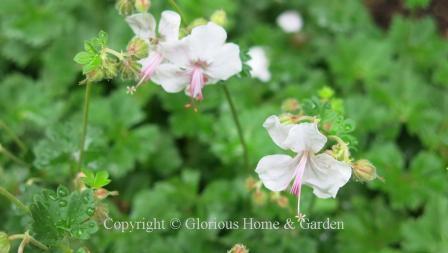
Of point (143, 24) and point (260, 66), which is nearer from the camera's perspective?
point (143, 24)

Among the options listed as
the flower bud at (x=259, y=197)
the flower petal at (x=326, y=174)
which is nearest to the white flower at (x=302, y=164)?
the flower petal at (x=326, y=174)

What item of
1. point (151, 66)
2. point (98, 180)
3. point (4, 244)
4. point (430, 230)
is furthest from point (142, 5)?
point (430, 230)

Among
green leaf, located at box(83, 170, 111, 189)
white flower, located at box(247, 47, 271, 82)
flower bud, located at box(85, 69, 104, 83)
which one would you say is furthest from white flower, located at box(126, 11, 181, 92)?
white flower, located at box(247, 47, 271, 82)

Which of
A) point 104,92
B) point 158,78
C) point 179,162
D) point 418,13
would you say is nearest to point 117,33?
point 104,92

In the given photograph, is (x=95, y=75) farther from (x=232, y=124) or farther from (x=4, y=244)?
(x=232, y=124)
